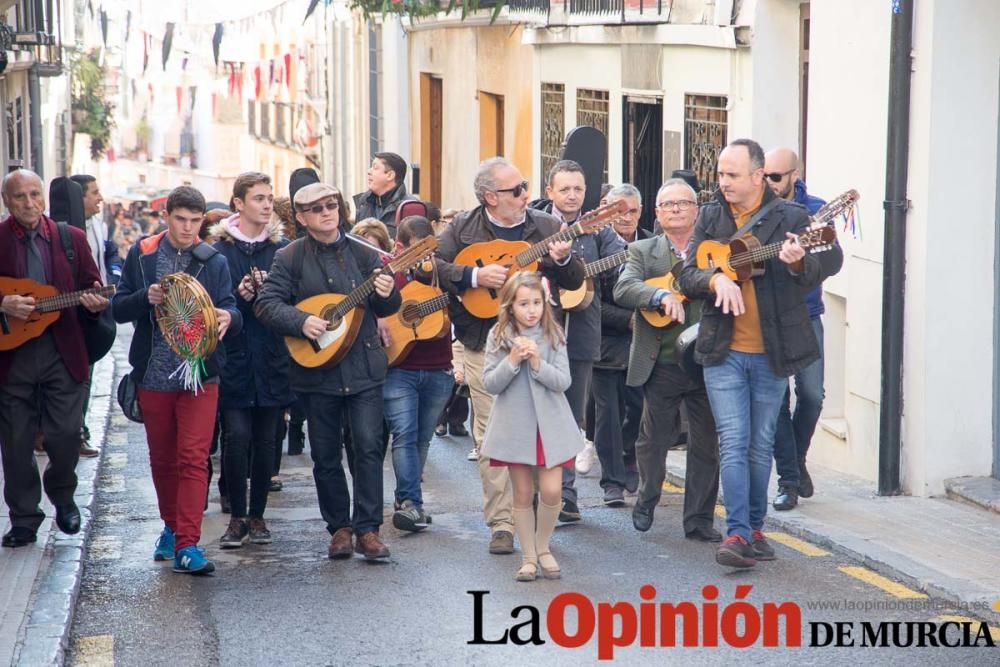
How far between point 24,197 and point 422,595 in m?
2.88

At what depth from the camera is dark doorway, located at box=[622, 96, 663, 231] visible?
1738 centimetres

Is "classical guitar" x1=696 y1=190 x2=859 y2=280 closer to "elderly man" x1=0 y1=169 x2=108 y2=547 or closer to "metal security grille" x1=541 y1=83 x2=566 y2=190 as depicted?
"elderly man" x1=0 y1=169 x2=108 y2=547

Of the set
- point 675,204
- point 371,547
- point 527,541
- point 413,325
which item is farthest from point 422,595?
point 675,204

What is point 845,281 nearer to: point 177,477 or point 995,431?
point 995,431

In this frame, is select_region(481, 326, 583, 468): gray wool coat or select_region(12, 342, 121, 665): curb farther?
select_region(481, 326, 583, 468): gray wool coat

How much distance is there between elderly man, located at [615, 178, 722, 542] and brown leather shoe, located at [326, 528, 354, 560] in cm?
154

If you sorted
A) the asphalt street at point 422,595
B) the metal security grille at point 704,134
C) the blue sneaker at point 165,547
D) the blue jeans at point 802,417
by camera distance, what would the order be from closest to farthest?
1. the asphalt street at point 422,595
2. the blue sneaker at point 165,547
3. the blue jeans at point 802,417
4. the metal security grille at point 704,134

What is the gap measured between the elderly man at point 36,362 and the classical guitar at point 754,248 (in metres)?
3.03

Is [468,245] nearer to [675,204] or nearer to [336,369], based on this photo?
[336,369]

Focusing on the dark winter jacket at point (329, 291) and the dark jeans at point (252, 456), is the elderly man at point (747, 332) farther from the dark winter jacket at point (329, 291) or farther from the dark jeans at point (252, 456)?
the dark jeans at point (252, 456)

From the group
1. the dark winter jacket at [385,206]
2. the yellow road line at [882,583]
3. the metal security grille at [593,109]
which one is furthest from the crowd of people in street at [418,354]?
the metal security grille at [593,109]

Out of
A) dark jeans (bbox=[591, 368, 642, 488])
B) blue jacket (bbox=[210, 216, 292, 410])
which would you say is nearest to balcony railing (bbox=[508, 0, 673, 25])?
dark jeans (bbox=[591, 368, 642, 488])

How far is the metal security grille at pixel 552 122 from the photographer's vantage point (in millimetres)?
20250

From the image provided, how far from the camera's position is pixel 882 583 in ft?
25.8
